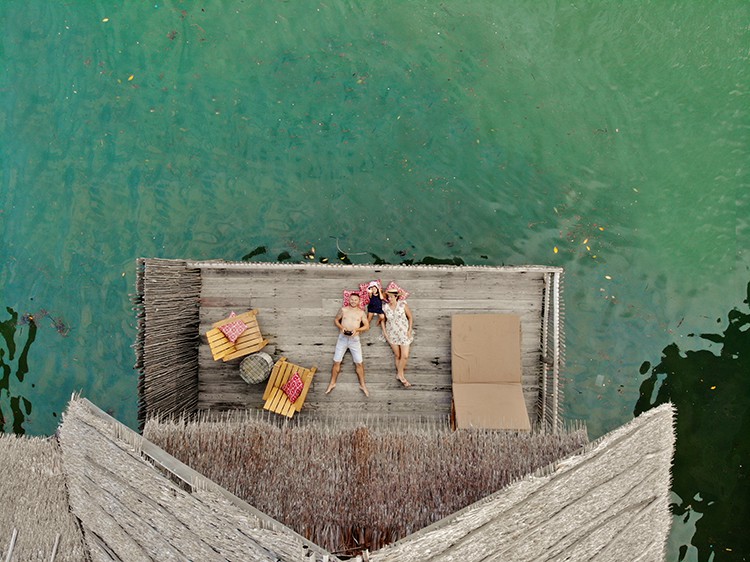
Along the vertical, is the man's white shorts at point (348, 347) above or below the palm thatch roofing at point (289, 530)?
above

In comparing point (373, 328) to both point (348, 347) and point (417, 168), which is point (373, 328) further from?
point (417, 168)

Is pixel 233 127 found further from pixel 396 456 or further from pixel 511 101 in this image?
pixel 396 456

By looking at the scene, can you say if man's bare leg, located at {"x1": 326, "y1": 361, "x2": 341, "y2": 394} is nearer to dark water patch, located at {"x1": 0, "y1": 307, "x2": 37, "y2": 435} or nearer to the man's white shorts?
the man's white shorts

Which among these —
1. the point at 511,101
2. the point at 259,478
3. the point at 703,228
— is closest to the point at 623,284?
the point at 703,228

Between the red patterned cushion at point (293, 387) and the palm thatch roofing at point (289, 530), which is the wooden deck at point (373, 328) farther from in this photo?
the palm thatch roofing at point (289, 530)

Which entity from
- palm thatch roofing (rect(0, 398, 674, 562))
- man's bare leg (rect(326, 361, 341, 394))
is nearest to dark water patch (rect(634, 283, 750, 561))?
palm thatch roofing (rect(0, 398, 674, 562))

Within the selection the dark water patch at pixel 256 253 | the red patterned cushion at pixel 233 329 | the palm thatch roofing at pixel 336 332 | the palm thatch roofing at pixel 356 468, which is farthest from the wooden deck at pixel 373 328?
the palm thatch roofing at pixel 356 468

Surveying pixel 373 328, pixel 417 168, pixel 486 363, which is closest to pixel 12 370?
pixel 373 328
